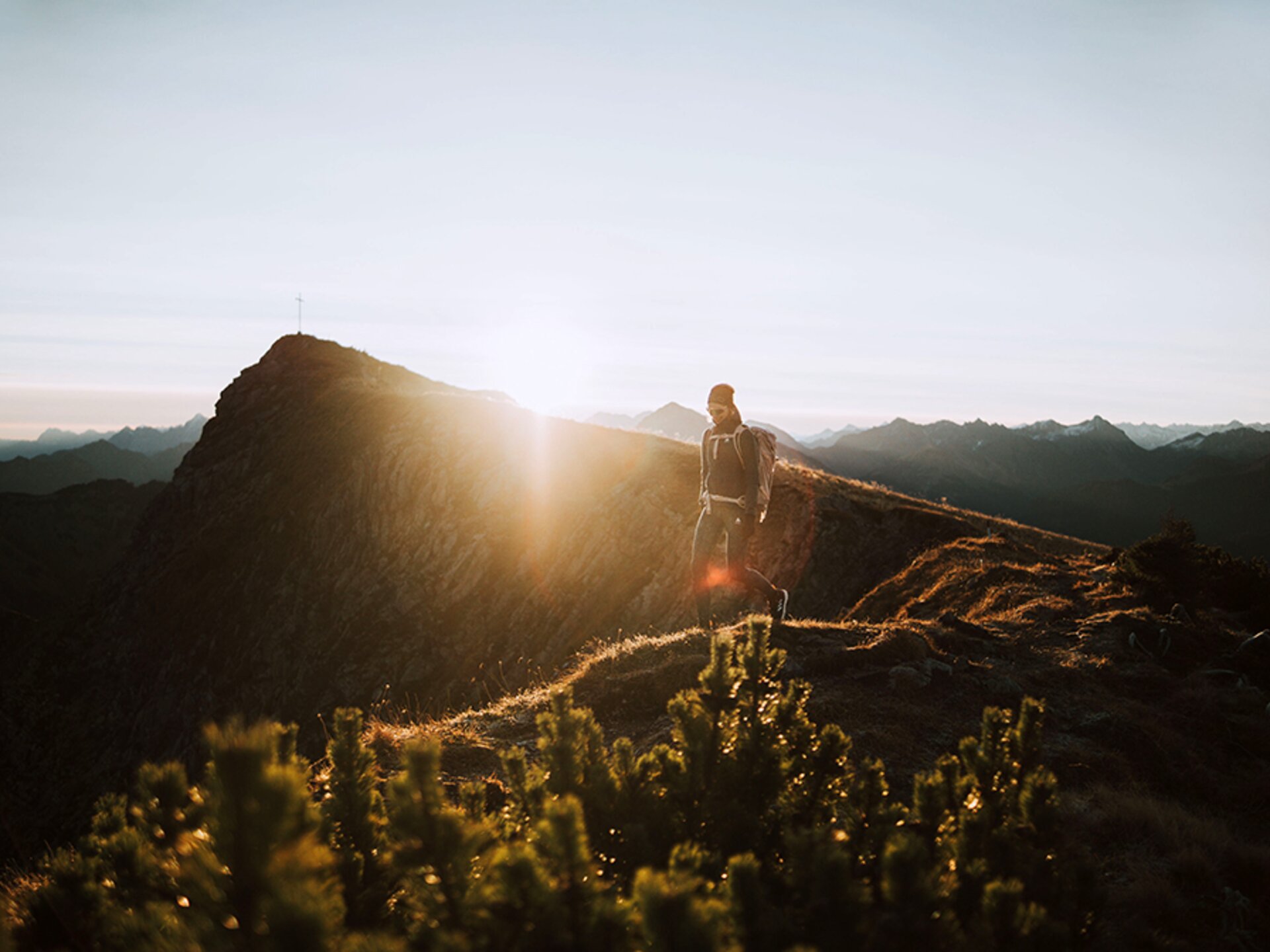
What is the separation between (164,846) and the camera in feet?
6.88

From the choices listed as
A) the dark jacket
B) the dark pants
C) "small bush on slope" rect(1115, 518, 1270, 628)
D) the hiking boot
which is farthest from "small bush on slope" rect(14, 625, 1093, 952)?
"small bush on slope" rect(1115, 518, 1270, 628)

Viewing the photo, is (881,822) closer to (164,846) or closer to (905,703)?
(164,846)

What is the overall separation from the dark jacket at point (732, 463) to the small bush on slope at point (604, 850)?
221 inches

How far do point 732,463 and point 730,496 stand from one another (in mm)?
482

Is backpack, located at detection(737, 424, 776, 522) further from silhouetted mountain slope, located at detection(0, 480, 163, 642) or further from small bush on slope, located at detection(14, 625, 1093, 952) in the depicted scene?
silhouetted mountain slope, located at detection(0, 480, 163, 642)

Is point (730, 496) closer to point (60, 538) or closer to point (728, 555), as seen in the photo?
point (728, 555)

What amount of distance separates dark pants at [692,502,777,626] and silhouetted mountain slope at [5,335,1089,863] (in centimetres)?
585

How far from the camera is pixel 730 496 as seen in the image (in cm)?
872

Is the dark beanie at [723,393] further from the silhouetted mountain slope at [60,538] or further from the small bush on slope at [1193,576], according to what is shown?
the silhouetted mountain slope at [60,538]

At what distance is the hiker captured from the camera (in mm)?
8523

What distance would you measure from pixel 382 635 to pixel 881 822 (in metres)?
22.8

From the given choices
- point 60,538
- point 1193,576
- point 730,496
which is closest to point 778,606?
point 730,496

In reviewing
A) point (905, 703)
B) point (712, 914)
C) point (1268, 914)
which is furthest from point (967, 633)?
point (712, 914)

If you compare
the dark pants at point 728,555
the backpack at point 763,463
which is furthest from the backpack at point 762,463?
the dark pants at point 728,555
